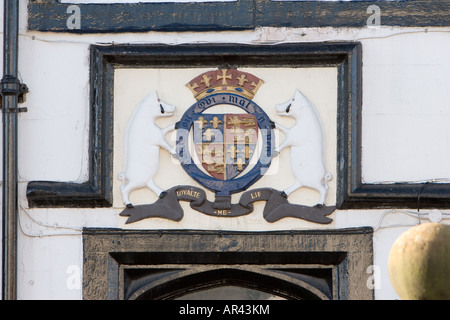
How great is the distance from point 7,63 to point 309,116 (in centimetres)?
218

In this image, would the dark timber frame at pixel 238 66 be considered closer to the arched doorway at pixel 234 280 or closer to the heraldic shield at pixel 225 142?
the heraldic shield at pixel 225 142

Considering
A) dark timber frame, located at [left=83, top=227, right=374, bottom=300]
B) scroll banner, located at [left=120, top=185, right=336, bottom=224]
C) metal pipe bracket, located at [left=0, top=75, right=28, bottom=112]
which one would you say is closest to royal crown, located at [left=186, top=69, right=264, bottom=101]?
scroll banner, located at [left=120, top=185, right=336, bottom=224]

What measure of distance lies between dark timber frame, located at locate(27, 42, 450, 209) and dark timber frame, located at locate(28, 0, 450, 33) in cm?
16

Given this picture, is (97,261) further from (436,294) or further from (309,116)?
(436,294)

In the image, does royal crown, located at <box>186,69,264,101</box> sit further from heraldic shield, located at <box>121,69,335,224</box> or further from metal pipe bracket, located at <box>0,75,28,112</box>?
metal pipe bracket, located at <box>0,75,28,112</box>

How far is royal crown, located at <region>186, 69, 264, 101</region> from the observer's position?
9.12 m

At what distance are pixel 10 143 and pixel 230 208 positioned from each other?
1611mm

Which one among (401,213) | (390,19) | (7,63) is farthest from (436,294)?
(7,63)

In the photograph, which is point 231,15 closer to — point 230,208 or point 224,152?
point 224,152

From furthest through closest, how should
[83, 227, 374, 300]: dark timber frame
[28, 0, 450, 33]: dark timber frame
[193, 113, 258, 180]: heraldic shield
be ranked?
[28, 0, 450, 33]: dark timber frame
[193, 113, 258, 180]: heraldic shield
[83, 227, 374, 300]: dark timber frame

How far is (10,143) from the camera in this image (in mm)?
9023

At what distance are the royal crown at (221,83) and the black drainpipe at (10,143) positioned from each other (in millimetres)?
1219

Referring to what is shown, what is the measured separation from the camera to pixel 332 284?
902 centimetres

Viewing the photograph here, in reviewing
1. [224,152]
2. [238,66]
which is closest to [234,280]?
[224,152]
